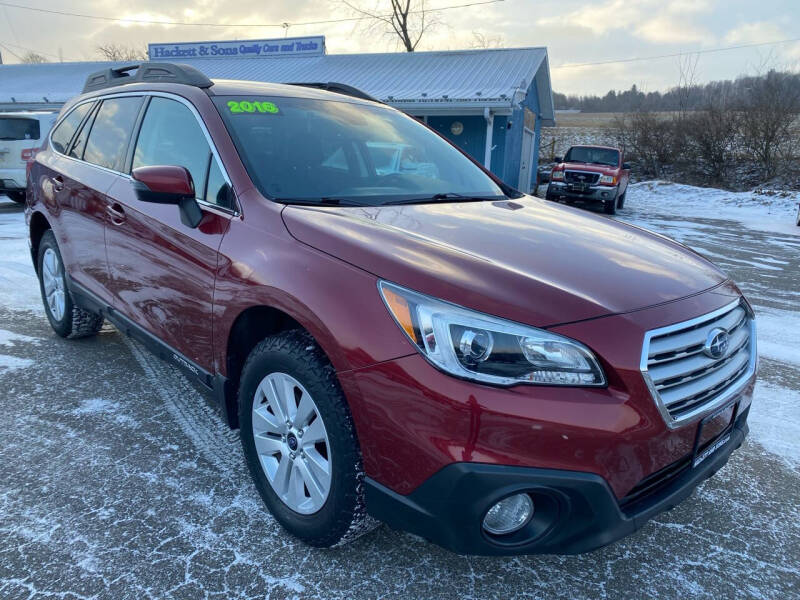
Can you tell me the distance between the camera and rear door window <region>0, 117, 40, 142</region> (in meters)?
11.5

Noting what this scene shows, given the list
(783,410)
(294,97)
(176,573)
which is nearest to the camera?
(176,573)

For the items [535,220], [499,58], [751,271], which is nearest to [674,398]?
[535,220]

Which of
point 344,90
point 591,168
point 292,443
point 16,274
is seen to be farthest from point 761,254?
point 16,274

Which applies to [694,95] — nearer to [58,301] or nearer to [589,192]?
[589,192]

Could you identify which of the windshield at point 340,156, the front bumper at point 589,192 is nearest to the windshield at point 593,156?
the front bumper at point 589,192

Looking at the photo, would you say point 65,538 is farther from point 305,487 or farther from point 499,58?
point 499,58

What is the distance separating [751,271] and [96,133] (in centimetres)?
815

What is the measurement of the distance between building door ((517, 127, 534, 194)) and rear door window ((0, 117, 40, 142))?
1396 cm

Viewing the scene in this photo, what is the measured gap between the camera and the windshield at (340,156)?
260 centimetres

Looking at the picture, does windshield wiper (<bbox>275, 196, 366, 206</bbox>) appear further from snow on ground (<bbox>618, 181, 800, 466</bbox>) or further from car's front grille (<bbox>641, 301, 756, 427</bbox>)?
snow on ground (<bbox>618, 181, 800, 466</bbox>)

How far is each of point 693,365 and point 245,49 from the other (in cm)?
2341

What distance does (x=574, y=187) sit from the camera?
1612cm

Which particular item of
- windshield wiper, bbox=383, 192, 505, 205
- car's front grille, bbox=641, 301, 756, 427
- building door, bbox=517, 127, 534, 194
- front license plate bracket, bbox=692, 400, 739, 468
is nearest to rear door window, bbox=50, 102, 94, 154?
windshield wiper, bbox=383, 192, 505, 205

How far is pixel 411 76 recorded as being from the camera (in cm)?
1845
